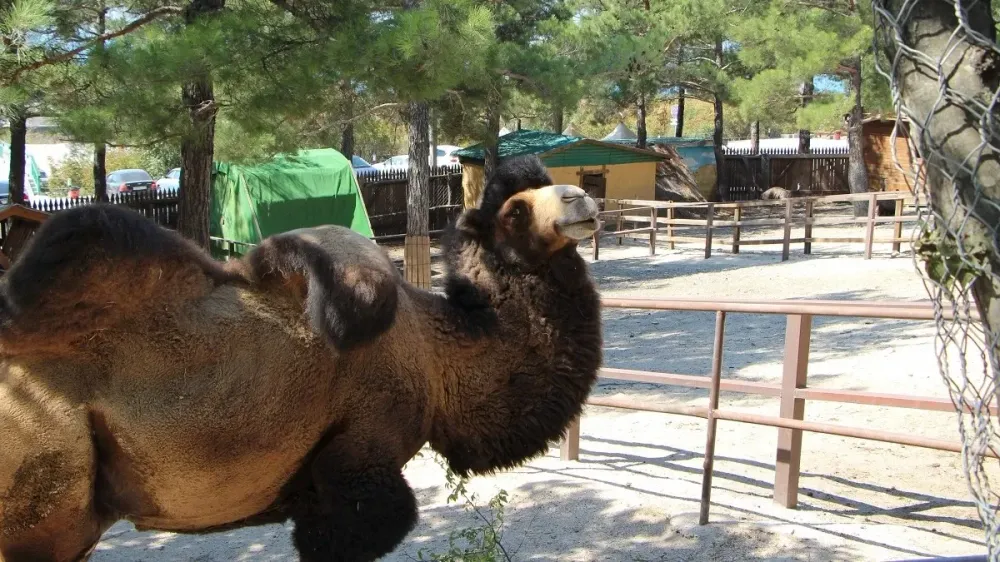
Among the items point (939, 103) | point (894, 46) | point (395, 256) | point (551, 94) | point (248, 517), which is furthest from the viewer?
point (395, 256)

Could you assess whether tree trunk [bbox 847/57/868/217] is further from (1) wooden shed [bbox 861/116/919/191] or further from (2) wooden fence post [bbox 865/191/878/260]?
(2) wooden fence post [bbox 865/191/878/260]

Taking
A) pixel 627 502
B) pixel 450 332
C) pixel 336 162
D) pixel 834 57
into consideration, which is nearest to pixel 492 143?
pixel 336 162

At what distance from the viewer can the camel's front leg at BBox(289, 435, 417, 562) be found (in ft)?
10.7

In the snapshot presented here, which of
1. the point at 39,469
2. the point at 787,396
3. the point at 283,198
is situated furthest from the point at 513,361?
the point at 283,198

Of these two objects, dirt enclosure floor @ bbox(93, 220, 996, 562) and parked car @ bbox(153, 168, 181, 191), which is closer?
dirt enclosure floor @ bbox(93, 220, 996, 562)

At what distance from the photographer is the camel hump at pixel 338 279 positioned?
10.0 ft

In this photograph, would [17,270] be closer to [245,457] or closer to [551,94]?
[245,457]

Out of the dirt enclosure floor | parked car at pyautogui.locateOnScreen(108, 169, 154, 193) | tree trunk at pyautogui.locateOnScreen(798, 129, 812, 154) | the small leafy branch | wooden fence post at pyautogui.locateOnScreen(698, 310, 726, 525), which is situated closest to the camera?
the small leafy branch

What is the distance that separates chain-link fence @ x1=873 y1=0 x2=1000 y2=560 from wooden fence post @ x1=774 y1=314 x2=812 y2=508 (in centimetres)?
377

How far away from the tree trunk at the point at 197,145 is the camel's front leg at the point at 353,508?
643 cm

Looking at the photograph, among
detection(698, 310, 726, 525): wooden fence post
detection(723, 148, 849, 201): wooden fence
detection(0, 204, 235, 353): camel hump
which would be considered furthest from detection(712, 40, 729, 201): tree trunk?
detection(0, 204, 235, 353): camel hump

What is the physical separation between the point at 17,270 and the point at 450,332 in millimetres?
1549

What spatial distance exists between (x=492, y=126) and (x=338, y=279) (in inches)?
728

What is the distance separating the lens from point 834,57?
22.4 metres
